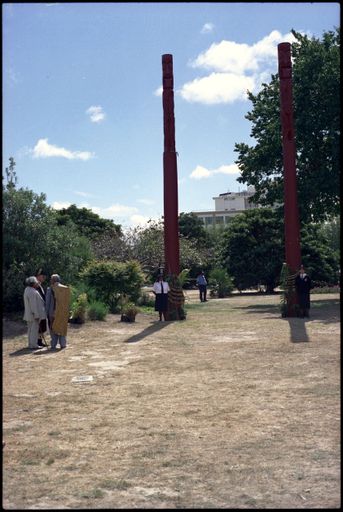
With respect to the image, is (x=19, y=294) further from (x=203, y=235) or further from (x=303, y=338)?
(x=203, y=235)

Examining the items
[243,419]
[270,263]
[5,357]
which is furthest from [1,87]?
[270,263]

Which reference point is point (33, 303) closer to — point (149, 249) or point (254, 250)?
point (149, 249)

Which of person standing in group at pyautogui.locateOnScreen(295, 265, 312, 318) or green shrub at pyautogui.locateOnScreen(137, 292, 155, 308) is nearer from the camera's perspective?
person standing in group at pyautogui.locateOnScreen(295, 265, 312, 318)

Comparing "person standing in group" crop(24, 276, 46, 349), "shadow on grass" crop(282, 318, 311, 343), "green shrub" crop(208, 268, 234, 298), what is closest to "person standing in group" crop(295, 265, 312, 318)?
"shadow on grass" crop(282, 318, 311, 343)

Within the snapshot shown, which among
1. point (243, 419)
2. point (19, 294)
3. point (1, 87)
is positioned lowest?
point (243, 419)

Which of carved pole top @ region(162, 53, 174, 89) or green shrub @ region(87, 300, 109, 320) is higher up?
carved pole top @ region(162, 53, 174, 89)

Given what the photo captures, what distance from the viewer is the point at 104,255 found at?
34125mm

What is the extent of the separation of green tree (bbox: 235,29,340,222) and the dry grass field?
40.6 ft

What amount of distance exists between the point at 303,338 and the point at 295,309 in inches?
214

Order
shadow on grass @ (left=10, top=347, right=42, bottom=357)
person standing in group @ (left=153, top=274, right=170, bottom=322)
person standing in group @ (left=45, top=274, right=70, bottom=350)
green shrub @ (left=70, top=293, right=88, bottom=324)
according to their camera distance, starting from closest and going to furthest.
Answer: shadow on grass @ (left=10, top=347, right=42, bottom=357) < person standing in group @ (left=45, top=274, right=70, bottom=350) < green shrub @ (left=70, top=293, right=88, bottom=324) < person standing in group @ (left=153, top=274, right=170, bottom=322)

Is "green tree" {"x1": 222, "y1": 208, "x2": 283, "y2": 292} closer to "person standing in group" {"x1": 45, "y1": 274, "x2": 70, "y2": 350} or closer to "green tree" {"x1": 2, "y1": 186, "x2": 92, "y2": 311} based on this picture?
"green tree" {"x1": 2, "y1": 186, "x2": 92, "y2": 311}

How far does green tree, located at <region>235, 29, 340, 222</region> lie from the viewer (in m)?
24.9

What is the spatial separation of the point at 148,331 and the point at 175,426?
10.1m

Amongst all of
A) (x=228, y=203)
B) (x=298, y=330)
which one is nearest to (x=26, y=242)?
(x=298, y=330)
